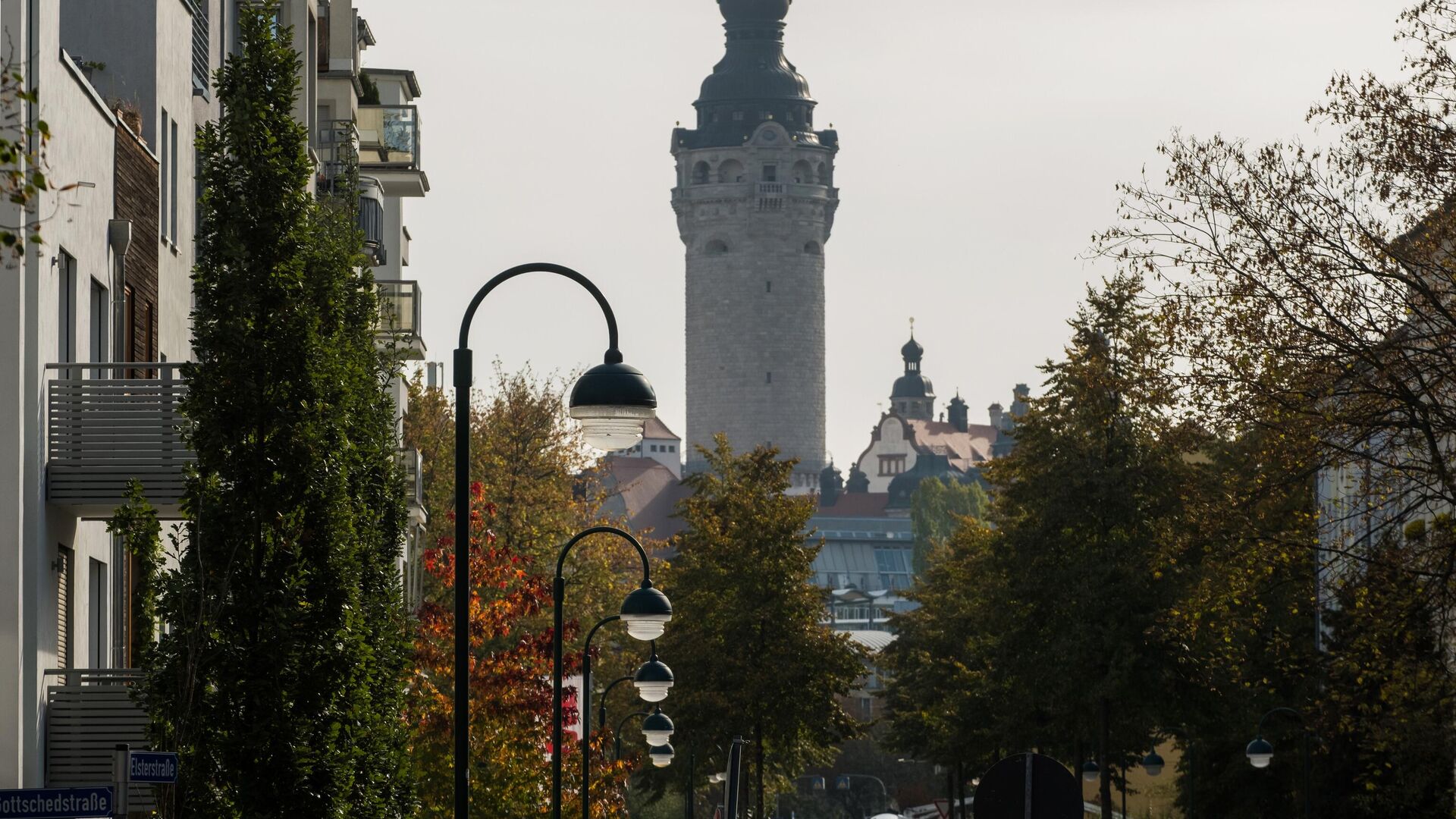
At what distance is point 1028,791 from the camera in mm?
14109

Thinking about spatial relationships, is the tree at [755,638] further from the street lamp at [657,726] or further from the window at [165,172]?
the window at [165,172]

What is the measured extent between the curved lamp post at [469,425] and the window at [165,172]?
35.4 feet

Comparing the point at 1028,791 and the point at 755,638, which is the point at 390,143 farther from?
the point at 1028,791

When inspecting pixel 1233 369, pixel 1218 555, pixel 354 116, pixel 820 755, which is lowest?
pixel 820 755

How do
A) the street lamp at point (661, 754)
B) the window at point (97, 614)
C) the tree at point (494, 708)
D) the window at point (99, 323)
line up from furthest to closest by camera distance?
the street lamp at point (661, 754)
the tree at point (494, 708)
the window at point (97, 614)
the window at point (99, 323)

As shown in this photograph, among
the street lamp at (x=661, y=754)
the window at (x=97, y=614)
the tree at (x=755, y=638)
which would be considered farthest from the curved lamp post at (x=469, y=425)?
the tree at (x=755, y=638)

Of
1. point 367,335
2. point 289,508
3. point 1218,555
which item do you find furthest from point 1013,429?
point 289,508

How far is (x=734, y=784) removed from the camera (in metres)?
29.7

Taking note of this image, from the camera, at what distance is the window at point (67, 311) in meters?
20.5

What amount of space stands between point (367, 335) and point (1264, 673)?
98.3ft

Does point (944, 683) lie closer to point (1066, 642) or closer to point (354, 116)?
point (1066, 642)

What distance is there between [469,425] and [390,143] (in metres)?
34.2

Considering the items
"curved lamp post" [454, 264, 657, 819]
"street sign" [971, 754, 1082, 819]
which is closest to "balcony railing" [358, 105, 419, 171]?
"curved lamp post" [454, 264, 657, 819]

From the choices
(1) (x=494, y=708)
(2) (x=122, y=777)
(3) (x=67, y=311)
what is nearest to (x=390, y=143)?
(1) (x=494, y=708)
